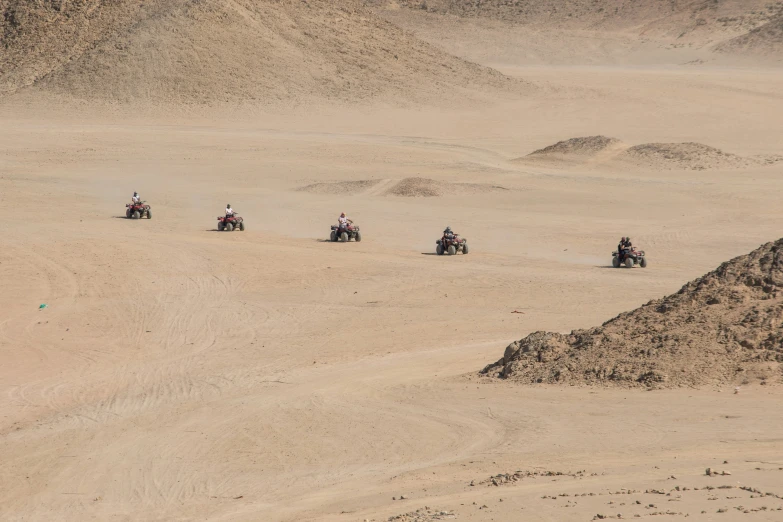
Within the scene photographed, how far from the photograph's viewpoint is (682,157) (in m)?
55.0

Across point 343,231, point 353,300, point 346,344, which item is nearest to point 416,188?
point 343,231

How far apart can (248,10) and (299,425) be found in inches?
3256

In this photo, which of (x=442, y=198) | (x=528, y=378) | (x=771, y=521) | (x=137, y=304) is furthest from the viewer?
(x=442, y=198)

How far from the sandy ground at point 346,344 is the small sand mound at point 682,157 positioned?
159 cm

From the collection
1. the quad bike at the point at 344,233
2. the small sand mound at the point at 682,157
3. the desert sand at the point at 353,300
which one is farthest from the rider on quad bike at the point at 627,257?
the small sand mound at the point at 682,157

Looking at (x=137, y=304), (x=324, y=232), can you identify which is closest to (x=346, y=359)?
(x=137, y=304)

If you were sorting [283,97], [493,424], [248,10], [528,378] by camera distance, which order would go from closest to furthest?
[493,424], [528,378], [283,97], [248,10]

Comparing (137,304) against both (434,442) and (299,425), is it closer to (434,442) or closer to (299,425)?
(299,425)

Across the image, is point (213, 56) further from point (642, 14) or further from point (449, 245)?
point (642, 14)

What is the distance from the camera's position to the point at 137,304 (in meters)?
25.4

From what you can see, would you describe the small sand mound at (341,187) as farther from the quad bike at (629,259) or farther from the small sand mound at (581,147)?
the quad bike at (629,259)

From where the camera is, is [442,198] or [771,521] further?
[442,198]

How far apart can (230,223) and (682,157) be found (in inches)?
1047

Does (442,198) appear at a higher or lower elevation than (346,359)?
higher
